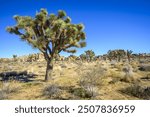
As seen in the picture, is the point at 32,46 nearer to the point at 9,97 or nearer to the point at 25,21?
the point at 25,21

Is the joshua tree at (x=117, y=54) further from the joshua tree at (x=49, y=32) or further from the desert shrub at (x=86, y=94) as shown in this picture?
the desert shrub at (x=86, y=94)

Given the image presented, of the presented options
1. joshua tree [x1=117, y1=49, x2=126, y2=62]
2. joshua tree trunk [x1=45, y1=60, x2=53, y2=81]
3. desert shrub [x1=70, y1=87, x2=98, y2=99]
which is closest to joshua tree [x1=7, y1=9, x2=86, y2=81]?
joshua tree trunk [x1=45, y1=60, x2=53, y2=81]

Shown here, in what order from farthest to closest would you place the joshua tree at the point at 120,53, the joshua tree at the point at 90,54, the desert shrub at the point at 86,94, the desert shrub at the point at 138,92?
1. the joshua tree at the point at 90,54
2. the joshua tree at the point at 120,53
3. the desert shrub at the point at 138,92
4. the desert shrub at the point at 86,94

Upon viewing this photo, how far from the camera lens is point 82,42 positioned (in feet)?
48.5

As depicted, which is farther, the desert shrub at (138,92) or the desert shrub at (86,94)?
the desert shrub at (138,92)

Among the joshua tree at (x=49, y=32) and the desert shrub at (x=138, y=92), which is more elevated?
the joshua tree at (x=49, y=32)

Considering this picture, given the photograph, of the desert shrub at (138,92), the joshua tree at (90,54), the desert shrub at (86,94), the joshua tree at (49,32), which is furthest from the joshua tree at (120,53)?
the desert shrub at (86,94)

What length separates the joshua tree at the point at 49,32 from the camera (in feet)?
43.2

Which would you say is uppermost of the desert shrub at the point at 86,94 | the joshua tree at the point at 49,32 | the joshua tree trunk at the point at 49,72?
the joshua tree at the point at 49,32

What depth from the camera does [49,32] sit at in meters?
13.0

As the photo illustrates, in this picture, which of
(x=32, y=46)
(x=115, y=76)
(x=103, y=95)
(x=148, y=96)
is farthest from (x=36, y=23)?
(x=148, y=96)

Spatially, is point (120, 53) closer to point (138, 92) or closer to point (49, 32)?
point (49, 32)

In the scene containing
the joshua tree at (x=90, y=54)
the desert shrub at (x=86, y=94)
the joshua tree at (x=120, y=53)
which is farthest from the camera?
the joshua tree at (x=90, y=54)

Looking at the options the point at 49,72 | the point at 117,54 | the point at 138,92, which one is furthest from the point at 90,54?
the point at 138,92
